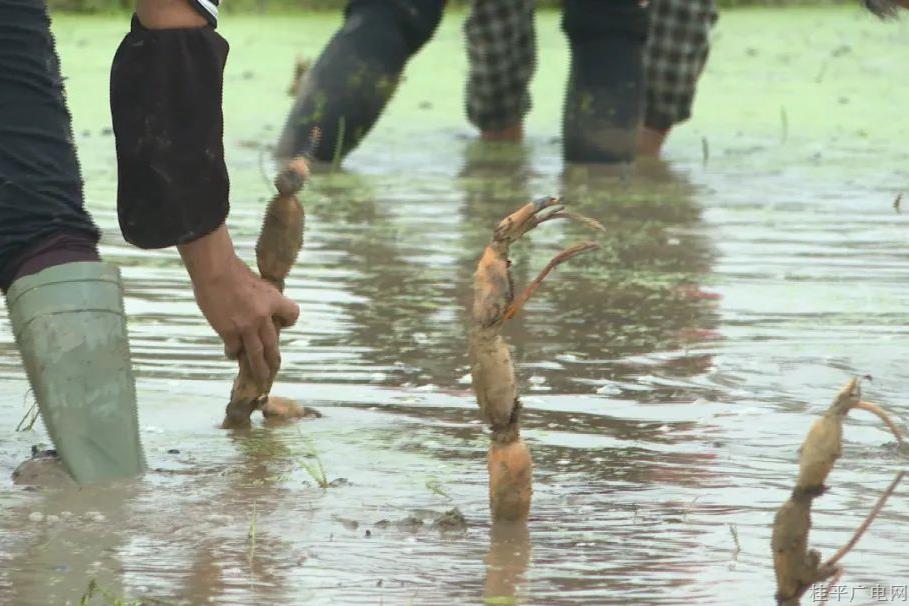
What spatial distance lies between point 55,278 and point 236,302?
28 cm

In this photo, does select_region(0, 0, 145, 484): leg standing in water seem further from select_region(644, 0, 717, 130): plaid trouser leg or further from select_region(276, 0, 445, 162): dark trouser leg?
select_region(644, 0, 717, 130): plaid trouser leg

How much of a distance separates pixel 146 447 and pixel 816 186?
3228 millimetres

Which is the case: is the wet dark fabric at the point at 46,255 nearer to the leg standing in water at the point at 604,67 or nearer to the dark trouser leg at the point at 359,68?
the dark trouser leg at the point at 359,68

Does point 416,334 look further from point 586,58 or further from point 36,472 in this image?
point 586,58

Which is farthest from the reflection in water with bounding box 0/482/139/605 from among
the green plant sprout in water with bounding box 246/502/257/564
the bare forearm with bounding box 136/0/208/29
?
the bare forearm with bounding box 136/0/208/29

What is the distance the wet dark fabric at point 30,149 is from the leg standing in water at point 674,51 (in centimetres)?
374

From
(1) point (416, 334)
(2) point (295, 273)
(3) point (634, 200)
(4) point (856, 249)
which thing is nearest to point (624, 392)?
(1) point (416, 334)

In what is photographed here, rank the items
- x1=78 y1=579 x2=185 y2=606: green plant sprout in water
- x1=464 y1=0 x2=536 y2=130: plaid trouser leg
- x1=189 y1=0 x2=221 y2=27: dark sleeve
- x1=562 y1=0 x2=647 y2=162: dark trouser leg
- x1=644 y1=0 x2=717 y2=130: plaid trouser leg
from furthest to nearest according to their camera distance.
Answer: x1=464 y1=0 x2=536 y2=130: plaid trouser leg < x1=644 y1=0 x2=717 y2=130: plaid trouser leg < x1=562 y1=0 x2=647 y2=162: dark trouser leg < x1=189 y1=0 x2=221 y2=27: dark sleeve < x1=78 y1=579 x2=185 y2=606: green plant sprout in water

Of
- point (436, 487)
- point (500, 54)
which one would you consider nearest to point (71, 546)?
point (436, 487)

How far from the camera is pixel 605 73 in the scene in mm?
5738

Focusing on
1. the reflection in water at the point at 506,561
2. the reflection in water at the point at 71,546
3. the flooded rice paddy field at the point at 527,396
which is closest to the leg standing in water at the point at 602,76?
the flooded rice paddy field at the point at 527,396

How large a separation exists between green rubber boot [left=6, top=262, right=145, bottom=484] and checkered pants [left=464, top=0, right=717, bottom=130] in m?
3.65

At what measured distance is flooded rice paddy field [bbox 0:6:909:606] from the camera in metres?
2.16

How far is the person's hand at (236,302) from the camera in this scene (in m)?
2.70
